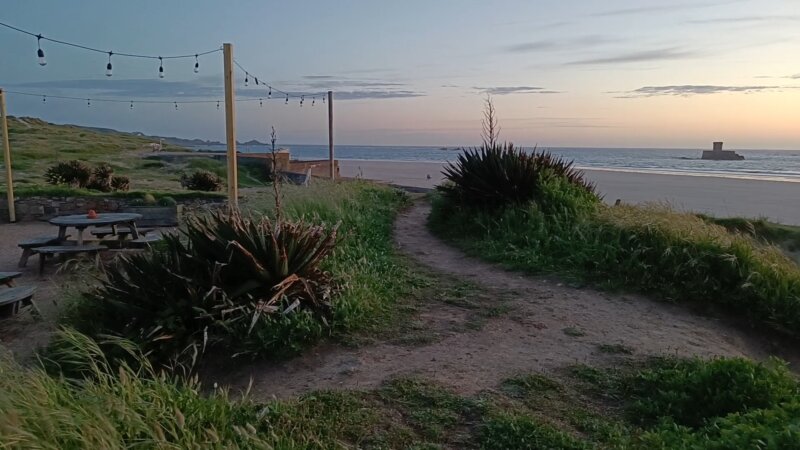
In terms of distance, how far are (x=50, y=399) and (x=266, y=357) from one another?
210 centimetres

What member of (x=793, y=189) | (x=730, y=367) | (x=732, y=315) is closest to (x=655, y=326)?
(x=732, y=315)

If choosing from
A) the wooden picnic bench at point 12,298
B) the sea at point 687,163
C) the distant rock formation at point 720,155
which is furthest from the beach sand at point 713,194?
the distant rock formation at point 720,155

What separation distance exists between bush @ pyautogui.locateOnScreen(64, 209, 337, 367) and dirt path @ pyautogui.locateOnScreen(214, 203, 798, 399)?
0.32 meters

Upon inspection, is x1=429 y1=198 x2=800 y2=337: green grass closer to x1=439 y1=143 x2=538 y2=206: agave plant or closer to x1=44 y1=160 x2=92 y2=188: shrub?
x1=439 y1=143 x2=538 y2=206: agave plant

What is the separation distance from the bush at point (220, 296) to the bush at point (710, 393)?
2.47 metres

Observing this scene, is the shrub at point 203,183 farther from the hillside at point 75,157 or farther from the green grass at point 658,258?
the green grass at point 658,258

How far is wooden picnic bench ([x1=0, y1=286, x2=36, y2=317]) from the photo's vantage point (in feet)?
20.9

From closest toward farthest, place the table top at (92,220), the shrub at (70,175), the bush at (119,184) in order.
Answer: the table top at (92,220)
the shrub at (70,175)
the bush at (119,184)

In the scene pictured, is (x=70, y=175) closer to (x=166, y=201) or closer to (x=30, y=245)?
(x=166, y=201)

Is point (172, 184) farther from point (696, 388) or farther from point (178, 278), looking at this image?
point (696, 388)

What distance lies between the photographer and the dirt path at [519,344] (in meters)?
4.37

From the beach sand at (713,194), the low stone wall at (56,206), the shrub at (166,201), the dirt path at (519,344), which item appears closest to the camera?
the dirt path at (519,344)

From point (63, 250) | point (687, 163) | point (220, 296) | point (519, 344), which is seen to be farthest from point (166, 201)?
point (687, 163)

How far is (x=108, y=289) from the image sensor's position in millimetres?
5113
